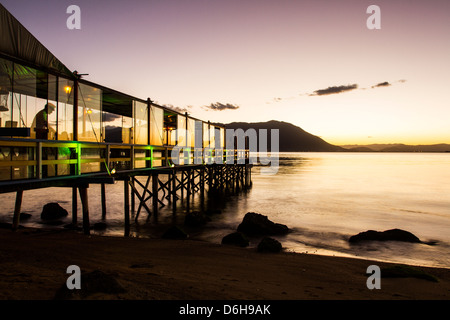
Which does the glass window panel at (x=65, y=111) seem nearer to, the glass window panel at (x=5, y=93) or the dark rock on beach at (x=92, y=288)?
the glass window panel at (x=5, y=93)

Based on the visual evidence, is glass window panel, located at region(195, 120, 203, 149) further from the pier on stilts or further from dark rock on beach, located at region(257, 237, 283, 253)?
dark rock on beach, located at region(257, 237, 283, 253)

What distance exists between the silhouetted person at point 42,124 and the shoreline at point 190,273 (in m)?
3.35

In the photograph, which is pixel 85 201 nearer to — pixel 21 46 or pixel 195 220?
pixel 21 46

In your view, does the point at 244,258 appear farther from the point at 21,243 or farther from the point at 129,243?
the point at 21,243

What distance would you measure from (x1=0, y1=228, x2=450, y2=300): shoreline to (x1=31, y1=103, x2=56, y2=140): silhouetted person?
3354 mm

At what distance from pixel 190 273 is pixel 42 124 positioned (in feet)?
20.6

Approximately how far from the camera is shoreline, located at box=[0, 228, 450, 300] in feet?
18.3

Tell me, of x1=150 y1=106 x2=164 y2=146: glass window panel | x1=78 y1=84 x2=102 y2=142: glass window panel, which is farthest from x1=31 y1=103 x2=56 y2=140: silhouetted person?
x1=150 y1=106 x2=164 y2=146: glass window panel

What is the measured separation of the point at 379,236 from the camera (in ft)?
44.6

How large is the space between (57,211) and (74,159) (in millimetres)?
10171

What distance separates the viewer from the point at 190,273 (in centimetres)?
713

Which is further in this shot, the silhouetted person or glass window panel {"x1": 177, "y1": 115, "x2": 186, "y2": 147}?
glass window panel {"x1": 177, "y1": 115, "x2": 186, "y2": 147}

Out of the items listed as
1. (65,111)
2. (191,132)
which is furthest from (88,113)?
A: (191,132)
